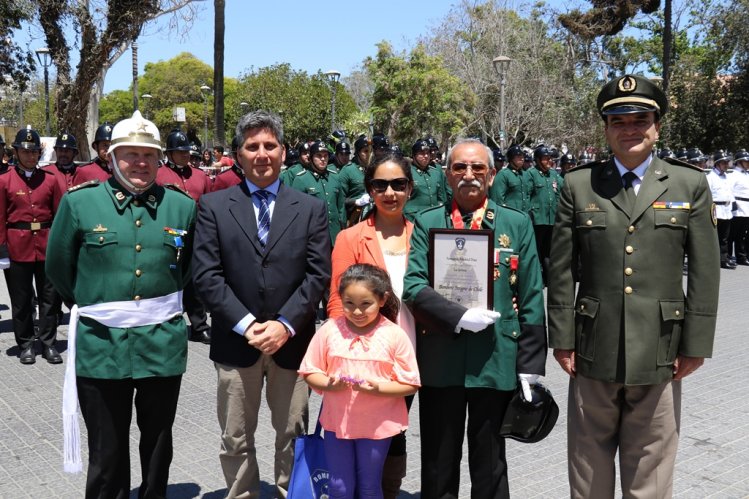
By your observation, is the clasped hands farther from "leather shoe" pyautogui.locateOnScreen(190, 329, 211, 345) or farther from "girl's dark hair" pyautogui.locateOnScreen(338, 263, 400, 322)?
"leather shoe" pyautogui.locateOnScreen(190, 329, 211, 345)

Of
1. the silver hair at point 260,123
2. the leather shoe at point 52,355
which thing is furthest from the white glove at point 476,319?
the leather shoe at point 52,355

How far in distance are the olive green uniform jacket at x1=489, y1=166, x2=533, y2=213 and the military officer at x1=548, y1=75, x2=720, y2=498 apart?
9167 mm

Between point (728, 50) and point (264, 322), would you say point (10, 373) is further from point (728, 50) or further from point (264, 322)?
point (728, 50)

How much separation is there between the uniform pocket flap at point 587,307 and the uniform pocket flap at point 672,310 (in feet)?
0.93

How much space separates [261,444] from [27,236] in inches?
153

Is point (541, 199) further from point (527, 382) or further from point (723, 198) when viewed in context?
point (527, 382)

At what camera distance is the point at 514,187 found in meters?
12.6

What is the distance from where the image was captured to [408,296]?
3373mm

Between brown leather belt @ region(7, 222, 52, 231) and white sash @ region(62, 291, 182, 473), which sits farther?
brown leather belt @ region(7, 222, 52, 231)

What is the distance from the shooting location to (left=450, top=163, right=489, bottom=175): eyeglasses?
11.1 feet

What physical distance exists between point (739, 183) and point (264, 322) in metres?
13.6

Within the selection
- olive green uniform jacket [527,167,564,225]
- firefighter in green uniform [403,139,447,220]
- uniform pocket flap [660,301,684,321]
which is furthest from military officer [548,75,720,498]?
olive green uniform jacket [527,167,564,225]

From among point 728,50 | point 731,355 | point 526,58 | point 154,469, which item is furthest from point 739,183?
point 526,58

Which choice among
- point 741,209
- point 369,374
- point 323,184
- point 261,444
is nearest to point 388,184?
point 369,374
